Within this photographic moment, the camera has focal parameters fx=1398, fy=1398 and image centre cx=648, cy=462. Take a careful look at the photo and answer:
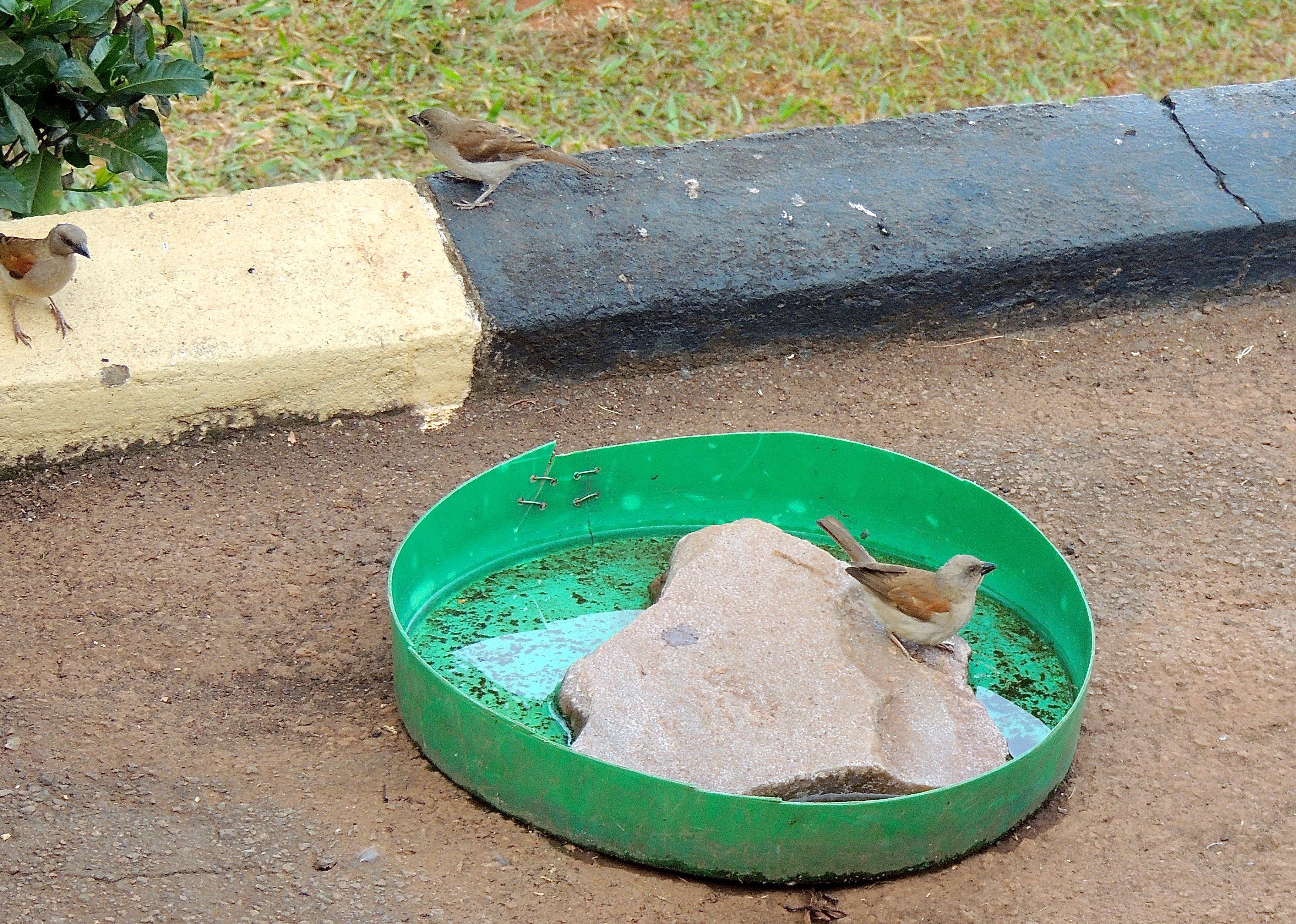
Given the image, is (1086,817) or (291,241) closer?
(1086,817)

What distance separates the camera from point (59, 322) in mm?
4379

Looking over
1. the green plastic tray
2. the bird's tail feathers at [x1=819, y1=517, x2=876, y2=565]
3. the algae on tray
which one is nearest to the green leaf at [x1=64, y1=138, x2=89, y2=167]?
the green plastic tray

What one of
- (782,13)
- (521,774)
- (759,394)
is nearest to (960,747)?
(521,774)

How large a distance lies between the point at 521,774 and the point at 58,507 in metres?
1.98

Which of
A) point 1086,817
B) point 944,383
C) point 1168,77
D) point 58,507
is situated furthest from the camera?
point 1168,77

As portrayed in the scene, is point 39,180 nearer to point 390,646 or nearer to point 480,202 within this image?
point 480,202

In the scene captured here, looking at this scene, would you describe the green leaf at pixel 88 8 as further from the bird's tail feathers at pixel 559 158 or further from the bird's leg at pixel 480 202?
the bird's tail feathers at pixel 559 158

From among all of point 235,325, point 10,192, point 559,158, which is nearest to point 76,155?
point 10,192

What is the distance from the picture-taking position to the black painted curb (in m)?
5.01

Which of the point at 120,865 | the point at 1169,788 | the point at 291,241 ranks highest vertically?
the point at 291,241

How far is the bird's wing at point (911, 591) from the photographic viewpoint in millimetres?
3709

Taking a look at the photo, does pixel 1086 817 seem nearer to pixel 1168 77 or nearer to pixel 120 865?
pixel 120 865

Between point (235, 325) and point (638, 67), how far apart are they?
343 centimetres

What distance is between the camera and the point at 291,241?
4.82 metres
